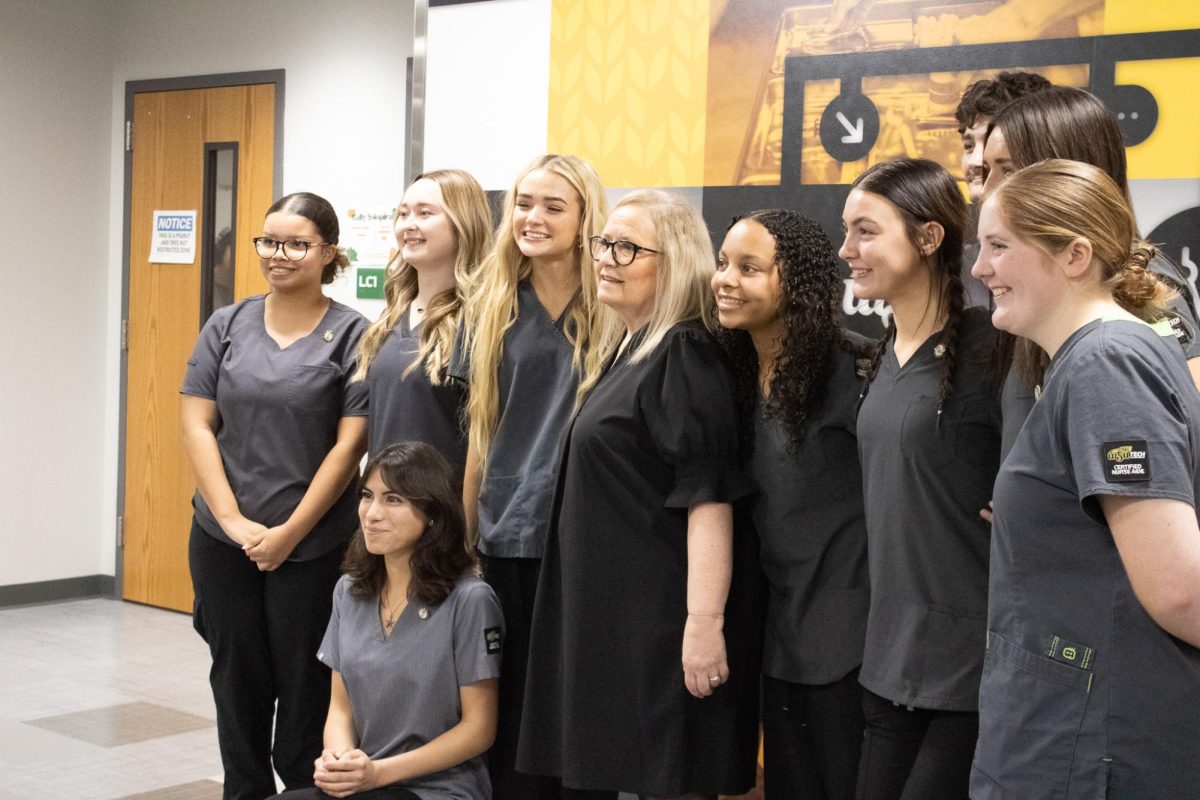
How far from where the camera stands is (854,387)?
229cm

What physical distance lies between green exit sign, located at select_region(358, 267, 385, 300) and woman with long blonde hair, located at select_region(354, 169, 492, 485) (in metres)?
2.13

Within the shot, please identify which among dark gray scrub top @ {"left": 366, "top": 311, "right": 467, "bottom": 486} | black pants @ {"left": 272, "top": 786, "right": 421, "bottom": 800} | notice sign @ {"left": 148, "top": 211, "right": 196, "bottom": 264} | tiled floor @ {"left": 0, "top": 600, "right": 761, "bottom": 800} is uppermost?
notice sign @ {"left": 148, "top": 211, "right": 196, "bottom": 264}

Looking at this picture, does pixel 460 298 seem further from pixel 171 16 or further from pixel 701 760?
pixel 171 16

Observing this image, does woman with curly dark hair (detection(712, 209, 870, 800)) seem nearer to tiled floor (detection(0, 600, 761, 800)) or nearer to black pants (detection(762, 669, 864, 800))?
black pants (detection(762, 669, 864, 800))

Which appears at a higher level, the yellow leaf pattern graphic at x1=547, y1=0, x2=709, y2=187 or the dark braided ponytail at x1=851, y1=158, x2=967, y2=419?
the yellow leaf pattern graphic at x1=547, y1=0, x2=709, y2=187

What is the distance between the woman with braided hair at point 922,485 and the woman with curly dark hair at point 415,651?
91 centimetres

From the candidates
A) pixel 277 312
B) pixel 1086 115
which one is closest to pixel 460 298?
pixel 277 312

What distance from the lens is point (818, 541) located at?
7.37 ft

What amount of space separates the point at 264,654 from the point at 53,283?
347 centimetres

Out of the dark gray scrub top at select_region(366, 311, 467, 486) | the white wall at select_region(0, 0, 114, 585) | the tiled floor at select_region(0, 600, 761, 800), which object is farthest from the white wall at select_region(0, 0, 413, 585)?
the dark gray scrub top at select_region(366, 311, 467, 486)

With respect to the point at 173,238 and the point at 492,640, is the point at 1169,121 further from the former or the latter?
the point at 173,238

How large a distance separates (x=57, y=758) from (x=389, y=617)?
67.9 inches

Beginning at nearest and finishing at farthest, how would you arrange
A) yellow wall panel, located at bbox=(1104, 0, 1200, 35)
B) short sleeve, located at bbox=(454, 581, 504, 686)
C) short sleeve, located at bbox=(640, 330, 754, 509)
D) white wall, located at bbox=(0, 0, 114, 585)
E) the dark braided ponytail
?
the dark braided ponytail → short sleeve, located at bbox=(640, 330, 754, 509) → yellow wall panel, located at bbox=(1104, 0, 1200, 35) → short sleeve, located at bbox=(454, 581, 504, 686) → white wall, located at bbox=(0, 0, 114, 585)

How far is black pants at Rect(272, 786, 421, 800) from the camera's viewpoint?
262cm
